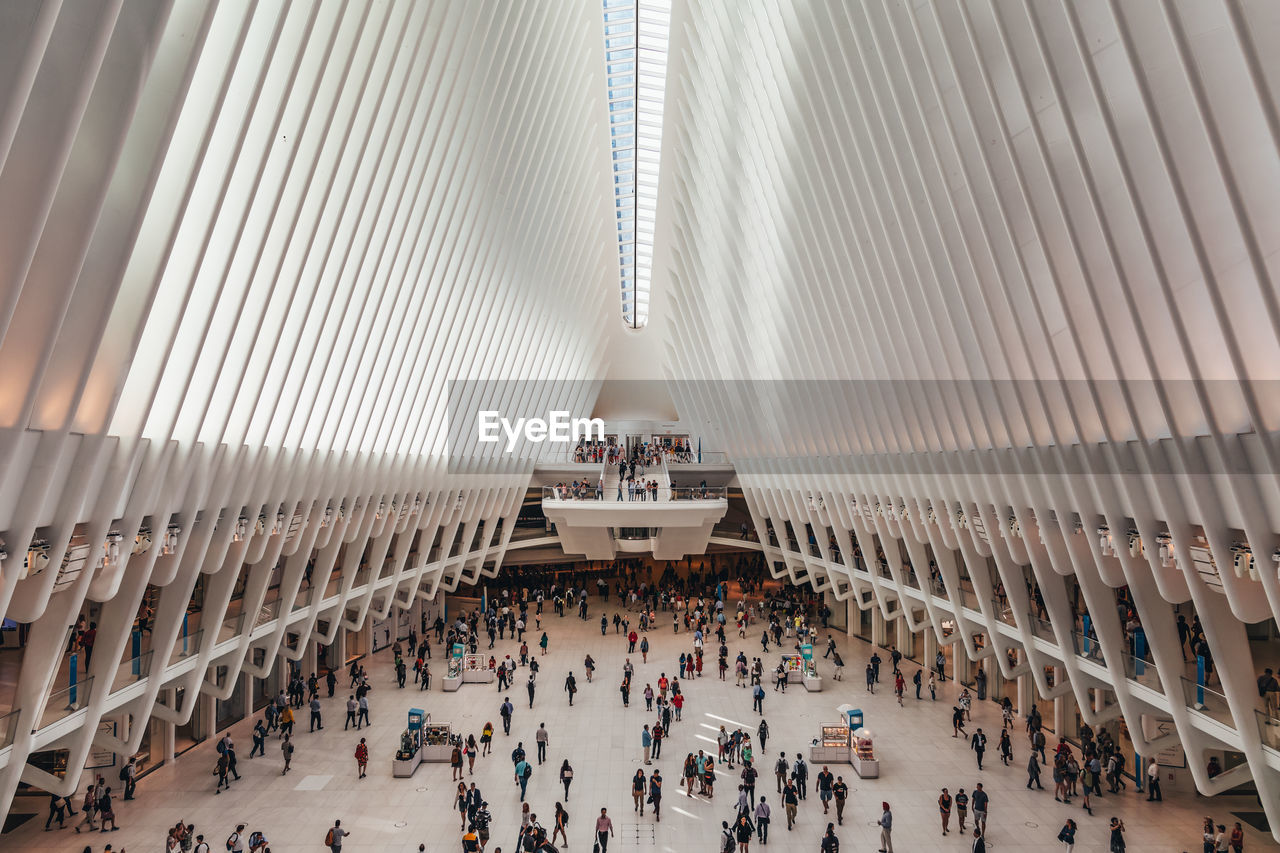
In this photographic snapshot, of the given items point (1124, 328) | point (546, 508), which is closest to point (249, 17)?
point (1124, 328)

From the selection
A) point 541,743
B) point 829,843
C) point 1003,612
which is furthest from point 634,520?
point 829,843

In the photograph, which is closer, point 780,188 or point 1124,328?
point 1124,328

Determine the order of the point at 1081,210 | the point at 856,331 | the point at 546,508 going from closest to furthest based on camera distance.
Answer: the point at 1081,210, the point at 856,331, the point at 546,508

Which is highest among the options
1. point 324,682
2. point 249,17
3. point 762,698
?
point 249,17

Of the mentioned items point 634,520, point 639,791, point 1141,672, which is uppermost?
point 1141,672

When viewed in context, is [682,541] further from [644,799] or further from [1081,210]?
[1081,210]

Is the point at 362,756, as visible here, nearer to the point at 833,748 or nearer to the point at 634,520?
the point at 833,748
